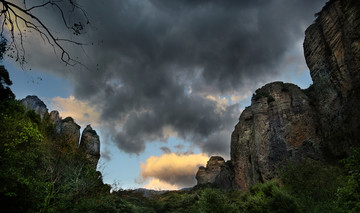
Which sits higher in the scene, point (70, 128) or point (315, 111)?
point (315, 111)

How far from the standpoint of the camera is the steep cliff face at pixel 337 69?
3097cm

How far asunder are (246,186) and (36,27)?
56440 mm

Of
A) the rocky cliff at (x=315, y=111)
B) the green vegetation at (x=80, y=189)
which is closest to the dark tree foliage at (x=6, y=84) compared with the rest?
the green vegetation at (x=80, y=189)

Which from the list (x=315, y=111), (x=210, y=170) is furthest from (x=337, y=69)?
(x=210, y=170)

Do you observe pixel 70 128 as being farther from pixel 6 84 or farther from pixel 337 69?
pixel 337 69

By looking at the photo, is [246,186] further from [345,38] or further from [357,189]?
[357,189]

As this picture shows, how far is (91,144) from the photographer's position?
55.8 m

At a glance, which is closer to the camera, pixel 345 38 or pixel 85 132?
pixel 345 38

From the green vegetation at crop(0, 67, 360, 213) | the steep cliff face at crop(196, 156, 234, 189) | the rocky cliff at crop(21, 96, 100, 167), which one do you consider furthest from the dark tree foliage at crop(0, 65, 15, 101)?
the steep cliff face at crop(196, 156, 234, 189)

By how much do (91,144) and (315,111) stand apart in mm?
54691

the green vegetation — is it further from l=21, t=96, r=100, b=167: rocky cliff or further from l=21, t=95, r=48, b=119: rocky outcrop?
l=21, t=95, r=48, b=119: rocky outcrop

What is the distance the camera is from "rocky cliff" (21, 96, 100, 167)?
5431cm

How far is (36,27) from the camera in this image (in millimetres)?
3881

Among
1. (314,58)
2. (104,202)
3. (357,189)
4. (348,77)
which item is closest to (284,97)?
(314,58)
